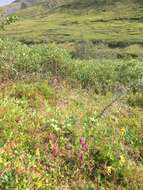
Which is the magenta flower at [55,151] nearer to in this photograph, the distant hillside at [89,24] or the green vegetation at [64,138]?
the green vegetation at [64,138]

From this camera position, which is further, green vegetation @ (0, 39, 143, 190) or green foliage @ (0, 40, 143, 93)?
green foliage @ (0, 40, 143, 93)

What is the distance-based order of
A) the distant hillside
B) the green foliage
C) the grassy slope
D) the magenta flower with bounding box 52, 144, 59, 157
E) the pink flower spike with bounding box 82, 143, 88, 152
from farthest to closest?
the grassy slope
the distant hillside
the green foliage
the pink flower spike with bounding box 82, 143, 88, 152
the magenta flower with bounding box 52, 144, 59, 157

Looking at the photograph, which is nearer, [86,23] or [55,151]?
[55,151]

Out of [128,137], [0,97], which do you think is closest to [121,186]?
[128,137]

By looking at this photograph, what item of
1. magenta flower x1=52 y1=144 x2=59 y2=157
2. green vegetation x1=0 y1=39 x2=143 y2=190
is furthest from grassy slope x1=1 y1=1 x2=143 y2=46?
magenta flower x1=52 y1=144 x2=59 y2=157

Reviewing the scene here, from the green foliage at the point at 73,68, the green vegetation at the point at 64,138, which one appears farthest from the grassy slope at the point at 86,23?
the green vegetation at the point at 64,138

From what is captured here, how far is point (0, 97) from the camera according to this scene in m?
9.92

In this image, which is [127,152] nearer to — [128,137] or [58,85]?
[128,137]

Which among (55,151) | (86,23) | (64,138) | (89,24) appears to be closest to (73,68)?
(64,138)

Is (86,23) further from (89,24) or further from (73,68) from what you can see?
(73,68)

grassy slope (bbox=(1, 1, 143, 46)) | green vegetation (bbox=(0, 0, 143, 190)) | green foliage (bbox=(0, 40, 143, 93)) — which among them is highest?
green vegetation (bbox=(0, 0, 143, 190))

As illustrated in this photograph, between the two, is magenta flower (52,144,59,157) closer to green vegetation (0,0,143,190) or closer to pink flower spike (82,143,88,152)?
green vegetation (0,0,143,190)

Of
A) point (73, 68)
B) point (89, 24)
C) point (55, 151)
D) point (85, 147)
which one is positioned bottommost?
point (89, 24)

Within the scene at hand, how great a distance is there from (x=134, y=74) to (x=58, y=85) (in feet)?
20.4
